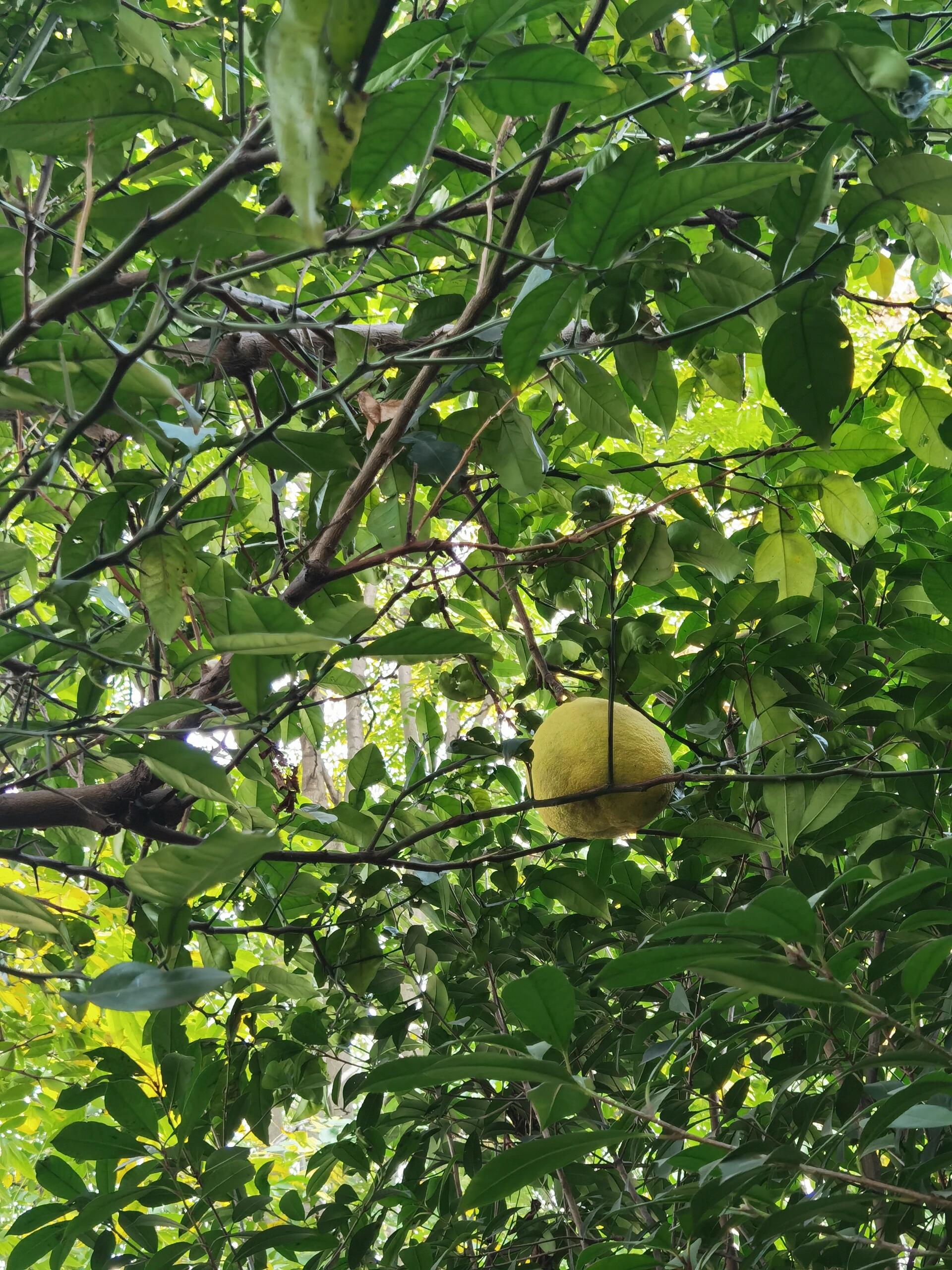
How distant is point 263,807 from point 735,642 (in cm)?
60

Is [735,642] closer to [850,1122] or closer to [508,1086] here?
[850,1122]

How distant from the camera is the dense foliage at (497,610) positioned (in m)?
0.49

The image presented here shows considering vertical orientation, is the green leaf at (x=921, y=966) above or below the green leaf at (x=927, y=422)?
below

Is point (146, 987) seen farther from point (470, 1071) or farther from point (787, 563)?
point (787, 563)

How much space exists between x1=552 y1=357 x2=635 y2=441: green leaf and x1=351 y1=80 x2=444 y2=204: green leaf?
34cm

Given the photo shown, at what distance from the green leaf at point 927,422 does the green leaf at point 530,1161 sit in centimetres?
71

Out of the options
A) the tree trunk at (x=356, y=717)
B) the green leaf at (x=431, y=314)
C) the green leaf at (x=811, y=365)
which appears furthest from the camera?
the tree trunk at (x=356, y=717)

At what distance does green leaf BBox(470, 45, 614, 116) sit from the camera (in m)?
0.47

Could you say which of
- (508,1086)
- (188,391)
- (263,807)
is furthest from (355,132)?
(188,391)

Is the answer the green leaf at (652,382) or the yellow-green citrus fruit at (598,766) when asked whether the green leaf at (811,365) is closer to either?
the green leaf at (652,382)

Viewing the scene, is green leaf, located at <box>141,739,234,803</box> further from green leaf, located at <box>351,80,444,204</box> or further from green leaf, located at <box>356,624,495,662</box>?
green leaf, located at <box>351,80,444,204</box>

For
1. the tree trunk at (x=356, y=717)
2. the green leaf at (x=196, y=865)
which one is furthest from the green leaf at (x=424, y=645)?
the tree trunk at (x=356, y=717)

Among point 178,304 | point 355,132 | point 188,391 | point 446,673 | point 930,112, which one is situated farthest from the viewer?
point 188,391

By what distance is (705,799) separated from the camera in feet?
3.27
